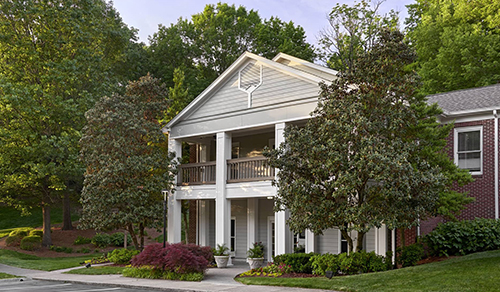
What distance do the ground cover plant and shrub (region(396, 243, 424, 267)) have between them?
6.54 meters

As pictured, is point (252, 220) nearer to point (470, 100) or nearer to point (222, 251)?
point (222, 251)

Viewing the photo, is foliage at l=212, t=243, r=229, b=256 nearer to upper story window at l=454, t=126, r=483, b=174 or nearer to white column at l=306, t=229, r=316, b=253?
white column at l=306, t=229, r=316, b=253

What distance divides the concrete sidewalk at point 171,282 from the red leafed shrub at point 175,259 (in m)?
0.53

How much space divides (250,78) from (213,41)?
1122 inches

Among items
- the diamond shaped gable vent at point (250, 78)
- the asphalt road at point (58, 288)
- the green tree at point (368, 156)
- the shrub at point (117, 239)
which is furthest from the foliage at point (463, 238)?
the shrub at point (117, 239)

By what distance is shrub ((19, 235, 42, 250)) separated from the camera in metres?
28.8

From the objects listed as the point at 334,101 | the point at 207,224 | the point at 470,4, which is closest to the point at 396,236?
the point at 334,101

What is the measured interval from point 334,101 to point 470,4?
79.1ft

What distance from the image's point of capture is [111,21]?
120ft

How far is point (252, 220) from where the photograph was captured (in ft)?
74.9

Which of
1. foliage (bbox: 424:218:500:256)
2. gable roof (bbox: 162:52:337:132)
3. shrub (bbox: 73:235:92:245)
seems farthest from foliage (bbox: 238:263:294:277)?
shrub (bbox: 73:235:92:245)

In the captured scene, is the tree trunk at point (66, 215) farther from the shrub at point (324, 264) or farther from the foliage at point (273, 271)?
the shrub at point (324, 264)

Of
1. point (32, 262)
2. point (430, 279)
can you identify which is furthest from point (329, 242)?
point (32, 262)

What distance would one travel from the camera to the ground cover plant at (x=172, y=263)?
16203 mm
